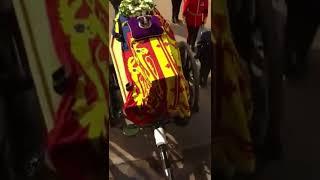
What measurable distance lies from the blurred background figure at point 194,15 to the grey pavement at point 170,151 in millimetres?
42

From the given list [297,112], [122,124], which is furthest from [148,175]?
[297,112]

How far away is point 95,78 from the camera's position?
0.49 m

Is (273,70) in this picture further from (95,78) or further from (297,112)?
(95,78)

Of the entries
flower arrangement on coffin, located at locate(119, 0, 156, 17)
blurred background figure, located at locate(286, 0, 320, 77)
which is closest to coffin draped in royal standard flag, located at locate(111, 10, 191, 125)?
flower arrangement on coffin, located at locate(119, 0, 156, 17)

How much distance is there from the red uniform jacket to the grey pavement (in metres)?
0.05

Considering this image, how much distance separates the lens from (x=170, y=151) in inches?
59.1

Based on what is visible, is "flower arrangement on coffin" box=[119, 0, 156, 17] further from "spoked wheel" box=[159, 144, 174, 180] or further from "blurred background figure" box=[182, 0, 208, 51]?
"spoked wheel" box=[159, 144, 174, 180]

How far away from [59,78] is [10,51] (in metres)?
0.05

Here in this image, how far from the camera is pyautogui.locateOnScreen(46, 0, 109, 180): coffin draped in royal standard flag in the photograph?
468 mm

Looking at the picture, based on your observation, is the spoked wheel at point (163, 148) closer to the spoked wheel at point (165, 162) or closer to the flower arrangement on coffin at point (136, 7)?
the spoked wheel at point (165, 162)

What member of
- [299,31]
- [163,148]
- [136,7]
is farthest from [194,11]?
[299,31]

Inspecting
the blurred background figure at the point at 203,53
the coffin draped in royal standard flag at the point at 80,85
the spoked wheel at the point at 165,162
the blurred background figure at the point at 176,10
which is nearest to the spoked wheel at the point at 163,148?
the spoked wheel at the point at 165,162

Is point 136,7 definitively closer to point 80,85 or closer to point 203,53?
point 203,53

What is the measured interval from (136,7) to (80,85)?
784 mm
